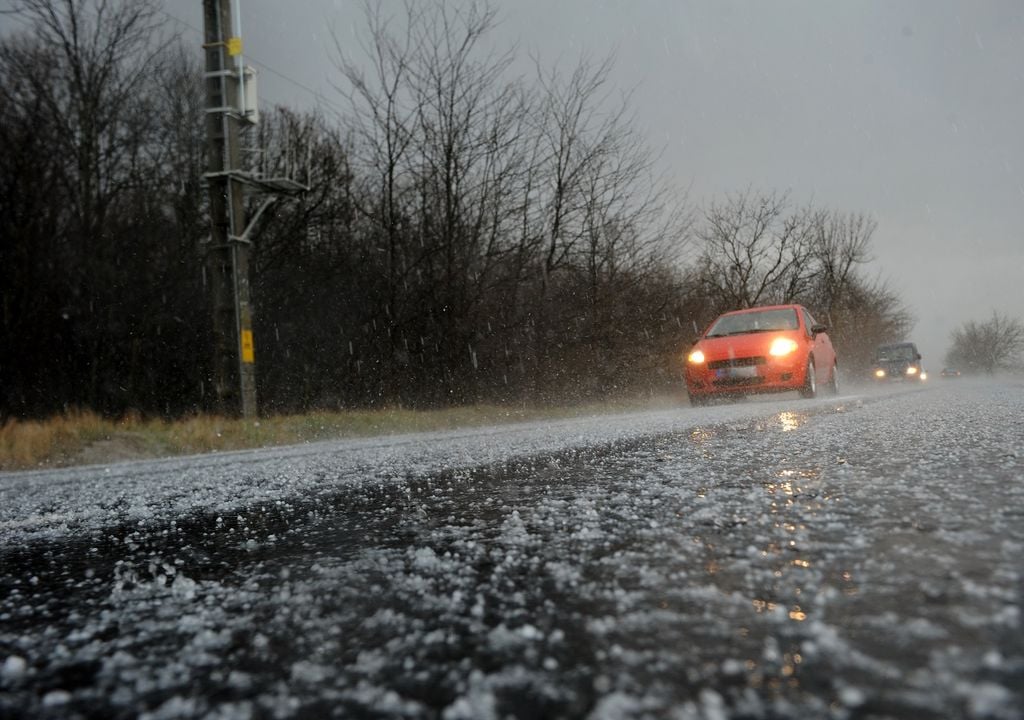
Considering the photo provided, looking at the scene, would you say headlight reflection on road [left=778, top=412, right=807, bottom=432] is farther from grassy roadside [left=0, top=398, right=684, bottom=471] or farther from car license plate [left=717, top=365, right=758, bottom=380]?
grassy roadside [left=0, top=398, right=684, bottom=471]

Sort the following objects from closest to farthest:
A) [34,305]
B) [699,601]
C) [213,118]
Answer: [699,601] → [213,118] → [34,305]

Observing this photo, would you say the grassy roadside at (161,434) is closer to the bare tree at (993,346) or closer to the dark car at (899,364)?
the dark car at (899,364)

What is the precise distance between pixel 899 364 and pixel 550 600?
1218 inches

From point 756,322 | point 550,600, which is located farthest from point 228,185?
point 550,600

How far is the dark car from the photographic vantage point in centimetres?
2806

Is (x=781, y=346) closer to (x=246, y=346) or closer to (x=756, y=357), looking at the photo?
(x=756, y=357)

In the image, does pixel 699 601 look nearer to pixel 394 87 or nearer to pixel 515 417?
pixel 515 417

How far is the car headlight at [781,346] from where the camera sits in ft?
31.9

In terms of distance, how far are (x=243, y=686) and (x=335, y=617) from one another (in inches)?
11.8

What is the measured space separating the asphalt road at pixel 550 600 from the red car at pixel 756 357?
23.1ft

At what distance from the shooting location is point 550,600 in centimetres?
126

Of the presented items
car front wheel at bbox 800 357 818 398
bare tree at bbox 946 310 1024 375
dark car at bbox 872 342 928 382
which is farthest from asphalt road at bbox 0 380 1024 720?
bare tree at bbox 946 310 1024 375

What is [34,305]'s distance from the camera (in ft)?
40.6

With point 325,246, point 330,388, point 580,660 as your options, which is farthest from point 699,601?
point 325,246
